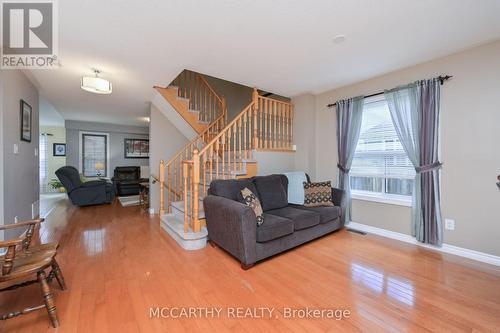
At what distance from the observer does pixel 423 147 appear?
2781mm

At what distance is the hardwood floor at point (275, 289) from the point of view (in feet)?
4.92

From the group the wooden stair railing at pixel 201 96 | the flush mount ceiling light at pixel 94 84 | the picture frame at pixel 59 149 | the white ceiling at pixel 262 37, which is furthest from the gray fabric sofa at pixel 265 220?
the picture frame at pixel 59 149

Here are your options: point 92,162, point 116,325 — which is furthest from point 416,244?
point 92,162

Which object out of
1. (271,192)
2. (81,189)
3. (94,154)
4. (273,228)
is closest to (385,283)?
(273,228)

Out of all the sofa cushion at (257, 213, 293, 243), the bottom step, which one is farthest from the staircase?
the sofa cushion at (257, 213, 293, 243)

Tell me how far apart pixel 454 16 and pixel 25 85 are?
17.6ft

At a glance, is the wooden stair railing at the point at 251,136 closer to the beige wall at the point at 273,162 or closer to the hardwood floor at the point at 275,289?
the beige wall at the point at 273,162

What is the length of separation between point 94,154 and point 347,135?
8.04m

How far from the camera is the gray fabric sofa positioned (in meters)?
2.27

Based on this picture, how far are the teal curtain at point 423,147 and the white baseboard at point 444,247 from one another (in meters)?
0.08

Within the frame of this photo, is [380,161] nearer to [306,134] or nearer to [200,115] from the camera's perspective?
[306,134]

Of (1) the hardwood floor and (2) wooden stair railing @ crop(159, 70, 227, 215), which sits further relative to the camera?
(2) wooden stair railing @ crop(159, 70, 227, 215)

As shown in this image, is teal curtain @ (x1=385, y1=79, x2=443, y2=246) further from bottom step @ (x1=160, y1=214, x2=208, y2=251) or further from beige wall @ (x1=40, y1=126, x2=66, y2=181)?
beige wall @ (x1=40, y1=126, x2=66, y2=181)

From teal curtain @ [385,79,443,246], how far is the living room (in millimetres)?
18
